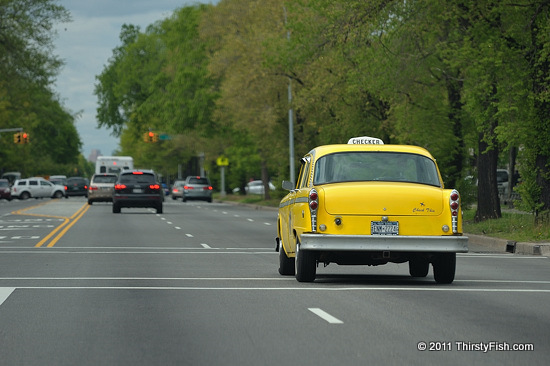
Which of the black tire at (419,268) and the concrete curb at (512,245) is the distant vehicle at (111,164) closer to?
the concrete curb at (512,245)

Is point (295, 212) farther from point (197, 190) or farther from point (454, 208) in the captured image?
point (197, 190)

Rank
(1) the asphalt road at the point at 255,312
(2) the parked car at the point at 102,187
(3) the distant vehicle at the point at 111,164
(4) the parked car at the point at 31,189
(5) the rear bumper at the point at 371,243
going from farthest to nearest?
(4) the parked car at the point at 31,189, (3) the distant vehicle at the point at 111,164, (2) the parked car at the point at 102,187, (5) the rear bumper at the point at 371,243, (1) the asphalt road at the point at 255,312

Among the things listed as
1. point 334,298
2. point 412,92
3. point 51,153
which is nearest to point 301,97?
point 412,92

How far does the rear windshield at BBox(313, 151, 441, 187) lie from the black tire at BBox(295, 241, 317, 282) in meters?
1.02

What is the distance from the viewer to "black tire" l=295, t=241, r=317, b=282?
1606cm

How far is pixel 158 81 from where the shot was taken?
296 ft

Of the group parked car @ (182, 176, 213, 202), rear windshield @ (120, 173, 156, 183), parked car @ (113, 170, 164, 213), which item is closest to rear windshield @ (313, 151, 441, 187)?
parked car @ (113, 170, 164, 213)

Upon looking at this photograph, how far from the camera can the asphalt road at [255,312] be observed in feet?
31.4

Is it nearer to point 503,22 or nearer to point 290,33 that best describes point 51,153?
point 290,33

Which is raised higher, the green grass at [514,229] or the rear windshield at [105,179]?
the rear windshield at [105,179]

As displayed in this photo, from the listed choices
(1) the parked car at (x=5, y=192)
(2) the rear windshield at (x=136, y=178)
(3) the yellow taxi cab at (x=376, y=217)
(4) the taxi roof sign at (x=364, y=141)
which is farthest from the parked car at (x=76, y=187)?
(3) the yellow taxi cab at (x=376, y=217)

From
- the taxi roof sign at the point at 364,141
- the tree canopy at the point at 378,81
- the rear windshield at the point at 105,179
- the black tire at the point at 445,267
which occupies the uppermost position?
the tree canopy at the point at 378,81

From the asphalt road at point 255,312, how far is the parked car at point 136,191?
Result: 86.2 ft

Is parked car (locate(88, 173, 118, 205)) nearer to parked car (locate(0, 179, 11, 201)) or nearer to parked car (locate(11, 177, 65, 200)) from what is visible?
parked car (locate(0, 179, 11, 201))
